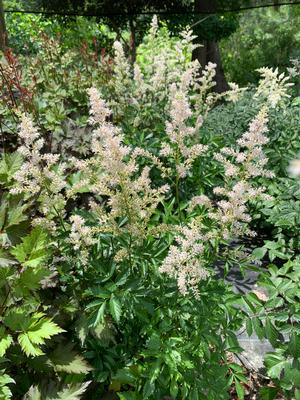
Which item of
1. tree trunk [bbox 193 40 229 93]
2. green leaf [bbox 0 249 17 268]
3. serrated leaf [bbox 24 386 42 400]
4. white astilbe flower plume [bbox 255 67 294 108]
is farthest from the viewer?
tree trunk [bbox 193 40 229 93]

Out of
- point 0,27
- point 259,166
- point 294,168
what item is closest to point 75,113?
point 259,166

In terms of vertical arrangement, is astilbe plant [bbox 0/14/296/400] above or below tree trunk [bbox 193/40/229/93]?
above

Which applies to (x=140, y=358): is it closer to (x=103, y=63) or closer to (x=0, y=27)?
(x=103, y=63)

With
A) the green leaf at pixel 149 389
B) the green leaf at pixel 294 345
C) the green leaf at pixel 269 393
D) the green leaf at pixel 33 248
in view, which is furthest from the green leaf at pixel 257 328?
the green leaf at pixel 33 248

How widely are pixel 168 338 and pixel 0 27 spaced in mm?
5415

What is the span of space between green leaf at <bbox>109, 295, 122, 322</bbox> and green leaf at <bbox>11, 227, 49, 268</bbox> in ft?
1.08

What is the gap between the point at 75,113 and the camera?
12.8 ft

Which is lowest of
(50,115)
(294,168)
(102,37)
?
(102,37)

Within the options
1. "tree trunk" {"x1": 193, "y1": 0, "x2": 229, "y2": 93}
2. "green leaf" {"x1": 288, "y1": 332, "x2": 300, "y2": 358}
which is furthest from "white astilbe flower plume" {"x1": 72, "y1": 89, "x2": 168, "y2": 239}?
"tree trunk" {"x1": 193, "y1": 0, "x2": 229, "y2": 93}

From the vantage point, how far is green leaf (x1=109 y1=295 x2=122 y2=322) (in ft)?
5.71

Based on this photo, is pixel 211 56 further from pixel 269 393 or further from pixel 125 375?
pixel 125 375

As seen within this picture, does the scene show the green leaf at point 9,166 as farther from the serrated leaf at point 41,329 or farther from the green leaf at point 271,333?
the green leaf at point 271,333

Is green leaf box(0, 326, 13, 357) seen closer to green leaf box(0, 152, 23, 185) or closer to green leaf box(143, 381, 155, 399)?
green leaf box(143, 381, 155, 399)

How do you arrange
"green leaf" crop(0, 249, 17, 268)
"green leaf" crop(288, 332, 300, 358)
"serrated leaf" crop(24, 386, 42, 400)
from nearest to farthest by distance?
"serrated leaf" crop(24, 386, 42, 400)
"green leaf" crop(0, 249, 17, 268)
"green leaf" crop(288, 332, 300, 358)
